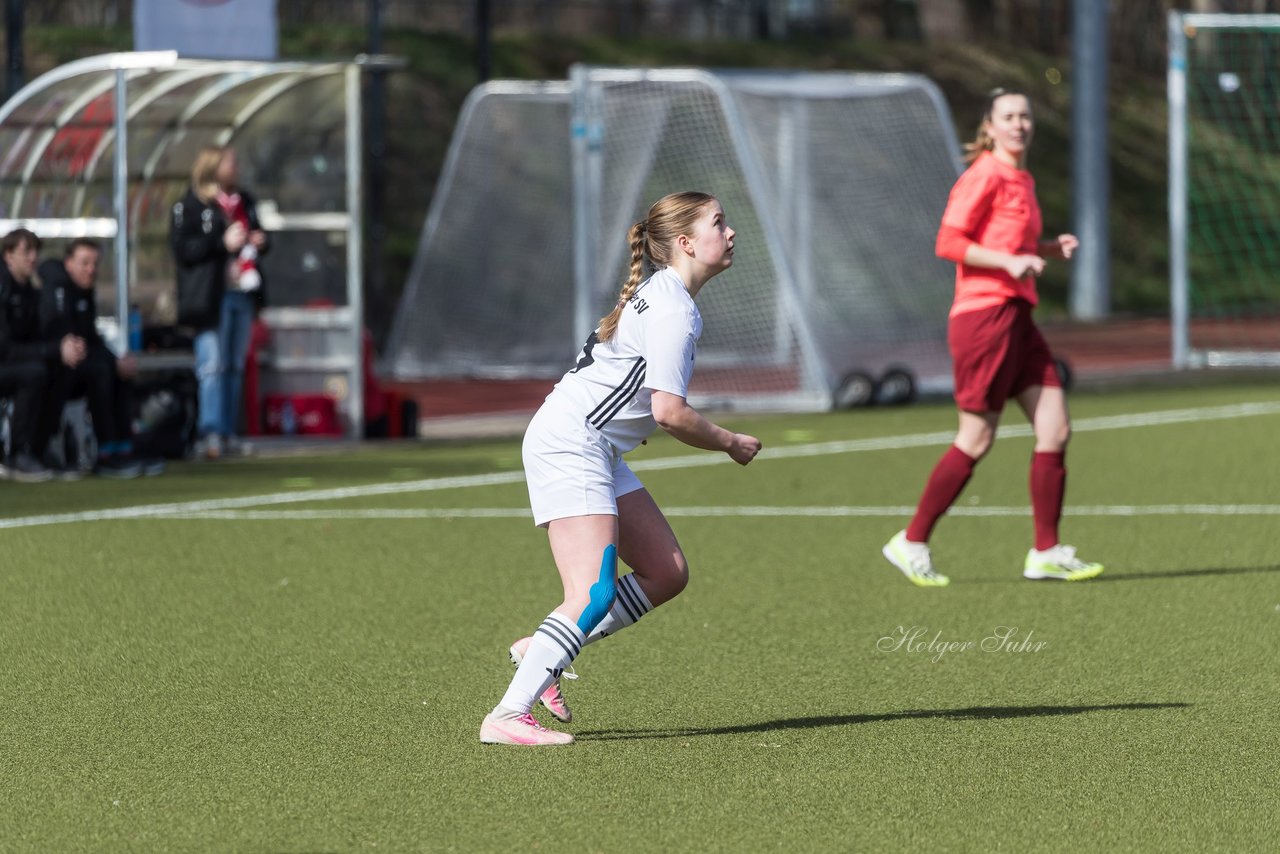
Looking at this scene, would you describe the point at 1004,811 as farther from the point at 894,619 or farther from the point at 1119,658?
the point at 894,619

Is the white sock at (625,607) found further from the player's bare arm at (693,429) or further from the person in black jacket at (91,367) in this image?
the person in black jacket at (91,367)

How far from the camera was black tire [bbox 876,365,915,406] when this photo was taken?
1728cm

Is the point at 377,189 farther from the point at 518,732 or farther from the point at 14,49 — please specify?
the point at 518,732

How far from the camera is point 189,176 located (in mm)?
15398

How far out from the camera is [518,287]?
19906 mm

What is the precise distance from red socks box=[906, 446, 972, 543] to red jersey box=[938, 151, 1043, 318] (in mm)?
594

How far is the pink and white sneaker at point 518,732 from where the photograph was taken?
5988 millimetres

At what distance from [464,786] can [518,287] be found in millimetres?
14448

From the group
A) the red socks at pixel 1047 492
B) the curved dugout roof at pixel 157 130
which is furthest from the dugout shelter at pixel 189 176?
the red socks at pixel 1047 492

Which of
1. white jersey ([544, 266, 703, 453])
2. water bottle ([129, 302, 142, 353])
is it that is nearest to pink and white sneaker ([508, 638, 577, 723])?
white jersey ([544, 266, 703, 453])

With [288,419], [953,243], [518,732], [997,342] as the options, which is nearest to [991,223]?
[953,243]

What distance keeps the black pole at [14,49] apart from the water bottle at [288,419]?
14.4ft

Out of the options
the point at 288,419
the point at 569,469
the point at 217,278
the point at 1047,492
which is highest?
the point at 569,469

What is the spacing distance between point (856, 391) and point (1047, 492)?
8.21 m
